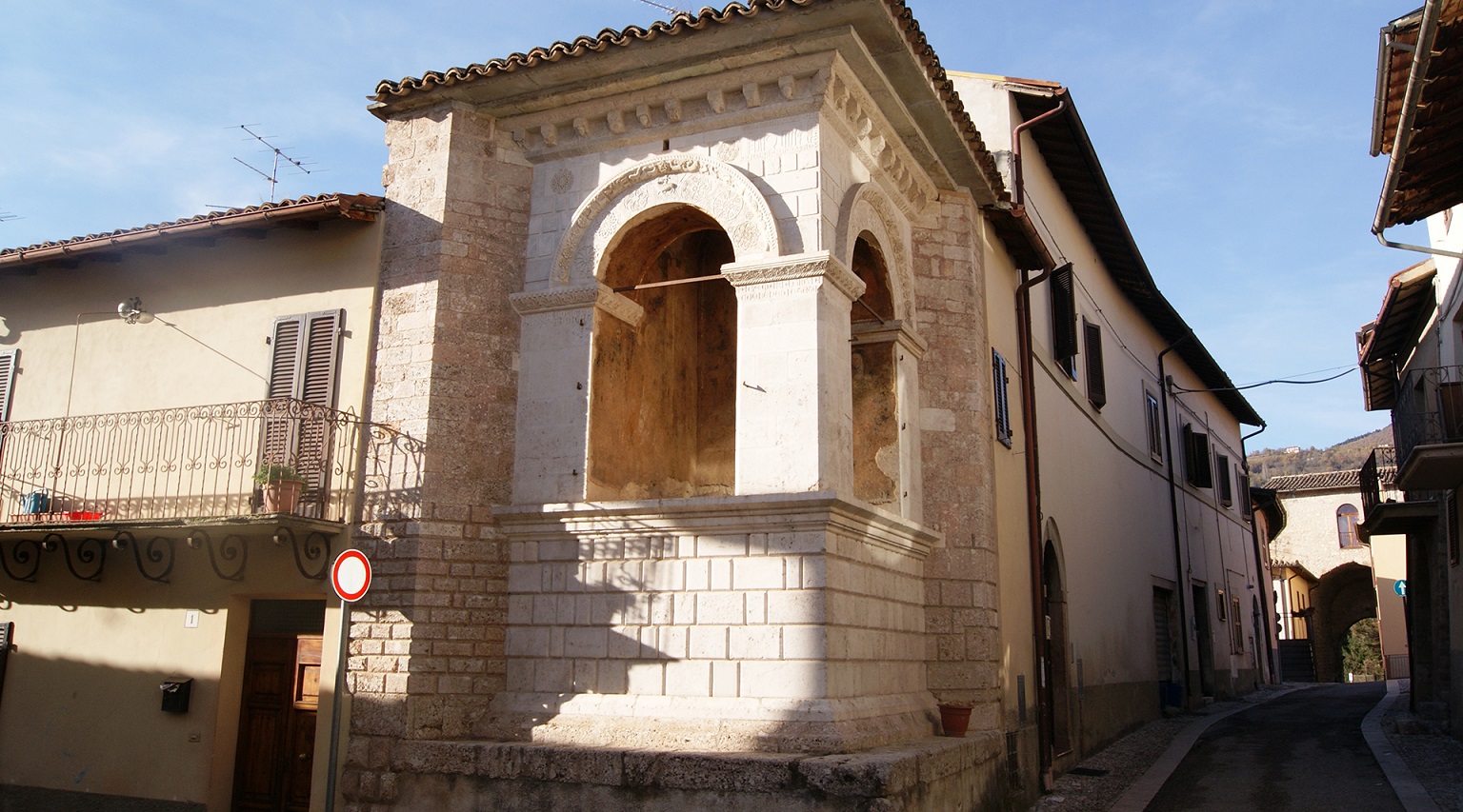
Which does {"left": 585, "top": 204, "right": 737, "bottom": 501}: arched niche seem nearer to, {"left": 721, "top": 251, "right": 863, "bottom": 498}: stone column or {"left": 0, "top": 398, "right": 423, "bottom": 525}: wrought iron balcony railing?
{"left": 721, "top": 251, "right": 863, "bottom": 498}: stone column

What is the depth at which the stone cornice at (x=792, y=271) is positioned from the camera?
945 cm

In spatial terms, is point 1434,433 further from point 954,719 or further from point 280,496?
point 280,496

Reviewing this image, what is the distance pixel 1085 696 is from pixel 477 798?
30.0 ft

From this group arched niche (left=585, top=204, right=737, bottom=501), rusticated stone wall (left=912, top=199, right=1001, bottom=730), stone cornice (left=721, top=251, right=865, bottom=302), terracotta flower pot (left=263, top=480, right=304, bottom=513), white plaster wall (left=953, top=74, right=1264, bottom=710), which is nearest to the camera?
stone cornice (left=721, top=251, right=865, bottom=302)

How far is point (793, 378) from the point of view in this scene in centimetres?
936

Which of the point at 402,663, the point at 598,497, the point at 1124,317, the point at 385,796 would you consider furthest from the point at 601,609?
the point at 1124,317

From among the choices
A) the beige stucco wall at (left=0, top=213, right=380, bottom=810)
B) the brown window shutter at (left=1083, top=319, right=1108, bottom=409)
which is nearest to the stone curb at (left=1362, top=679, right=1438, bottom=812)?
the brown window shutter at (left=1083, top=319, right=1108, bottom=409)

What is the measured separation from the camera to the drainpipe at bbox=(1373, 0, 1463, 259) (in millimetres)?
8555

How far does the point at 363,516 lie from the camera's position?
10.0 m

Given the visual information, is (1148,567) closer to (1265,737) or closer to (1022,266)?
(1265,737)

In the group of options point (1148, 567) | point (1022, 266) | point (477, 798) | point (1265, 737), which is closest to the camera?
point (477, 798)

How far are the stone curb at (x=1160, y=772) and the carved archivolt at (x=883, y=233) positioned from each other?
5.58 meters

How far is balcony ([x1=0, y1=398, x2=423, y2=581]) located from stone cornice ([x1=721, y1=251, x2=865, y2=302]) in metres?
3.27

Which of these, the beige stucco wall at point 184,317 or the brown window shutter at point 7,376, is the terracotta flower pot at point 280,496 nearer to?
the beige stucco wall at point 184,317
